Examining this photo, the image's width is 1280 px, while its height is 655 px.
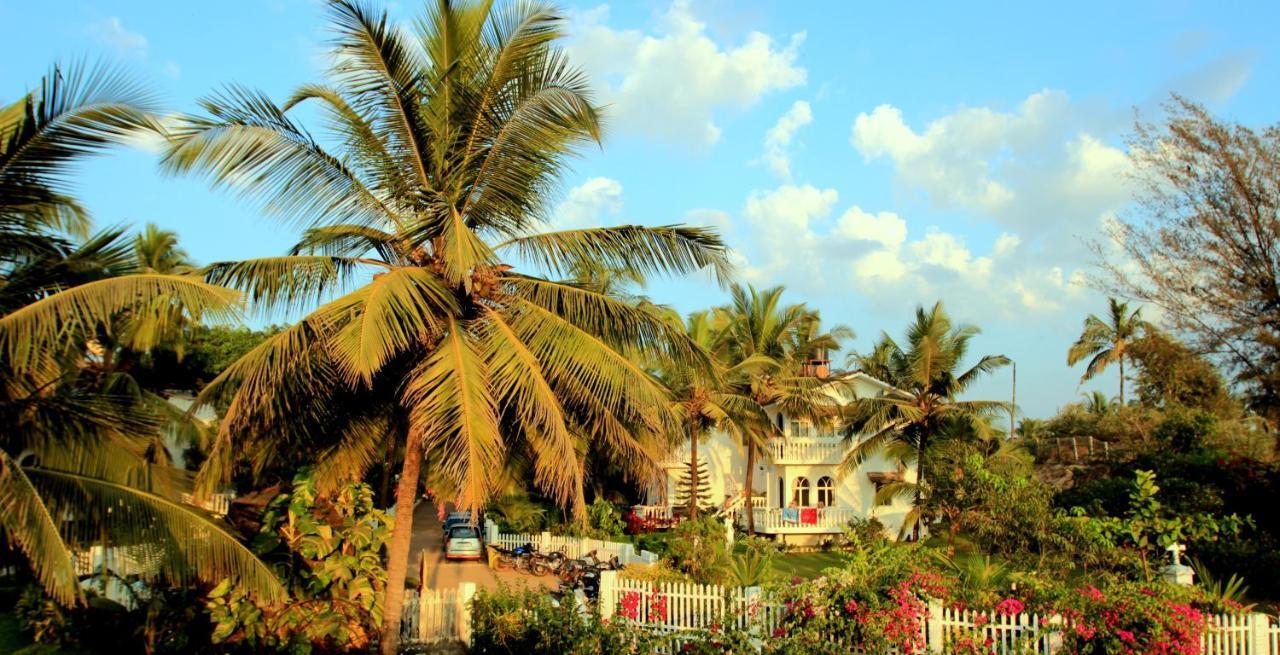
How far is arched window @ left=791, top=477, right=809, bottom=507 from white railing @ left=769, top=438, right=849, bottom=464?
1197mm

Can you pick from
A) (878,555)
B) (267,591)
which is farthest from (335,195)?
(878,555)

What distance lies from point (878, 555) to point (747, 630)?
75.4 inches

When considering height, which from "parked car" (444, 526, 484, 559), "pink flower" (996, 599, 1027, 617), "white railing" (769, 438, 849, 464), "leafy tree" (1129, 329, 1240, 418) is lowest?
"parked car" (444, 526, 484, 559)

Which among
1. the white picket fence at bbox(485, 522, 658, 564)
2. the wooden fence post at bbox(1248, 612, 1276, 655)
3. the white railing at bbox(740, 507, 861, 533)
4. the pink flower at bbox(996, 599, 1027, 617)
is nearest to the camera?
the wooden fence post at bbox(1248, 612, 1276, 655)

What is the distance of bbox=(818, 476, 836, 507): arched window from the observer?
1288 inches

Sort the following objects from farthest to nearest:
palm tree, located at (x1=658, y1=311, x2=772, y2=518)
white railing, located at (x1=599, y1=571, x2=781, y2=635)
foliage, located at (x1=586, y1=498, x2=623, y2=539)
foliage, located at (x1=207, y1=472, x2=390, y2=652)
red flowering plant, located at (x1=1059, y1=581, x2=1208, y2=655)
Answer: palm tree, located at (x1=658, y1=311, x2=772, y2=518)
foliage, located at (x1=586, y1=498, x2=623, y2=539)
white railing, located at (x1=599, y1=571, x2=781, y2=635)
foliage, located at (x1=207, y1=472, x2=390, y2=652)
red flowering plant, located at (x1=1059, y1=581, x2=1208, y2=655)

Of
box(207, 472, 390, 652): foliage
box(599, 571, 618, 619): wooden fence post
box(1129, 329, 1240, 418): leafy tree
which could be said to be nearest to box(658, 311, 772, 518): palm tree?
box(1129, 329, 1240, 418): leafy tree

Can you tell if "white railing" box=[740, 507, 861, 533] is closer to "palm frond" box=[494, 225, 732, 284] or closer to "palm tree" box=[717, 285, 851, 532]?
"palm tree" box=[717, 285, 851, 532]

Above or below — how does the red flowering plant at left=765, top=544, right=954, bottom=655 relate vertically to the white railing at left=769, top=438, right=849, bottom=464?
below

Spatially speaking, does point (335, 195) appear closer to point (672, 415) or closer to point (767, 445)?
point (672, 415)

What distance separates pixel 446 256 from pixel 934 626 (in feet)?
23.4

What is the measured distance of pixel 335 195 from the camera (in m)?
10.0

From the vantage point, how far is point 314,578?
1062 centimetres

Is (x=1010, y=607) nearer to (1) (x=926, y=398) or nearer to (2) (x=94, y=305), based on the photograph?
(2) (x=94, y=305)
